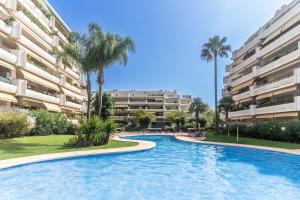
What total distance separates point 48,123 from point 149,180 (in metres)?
25.2

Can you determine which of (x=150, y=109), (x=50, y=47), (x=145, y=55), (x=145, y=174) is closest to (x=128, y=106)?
(x=150, y=109)

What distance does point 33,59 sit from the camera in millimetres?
40469

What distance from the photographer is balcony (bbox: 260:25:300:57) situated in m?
35.3

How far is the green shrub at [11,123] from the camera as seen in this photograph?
25.4 m

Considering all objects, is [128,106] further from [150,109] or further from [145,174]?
[145,174]

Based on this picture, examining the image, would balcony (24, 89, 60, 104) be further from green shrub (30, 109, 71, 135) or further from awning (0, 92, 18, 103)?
green shrub (30, 109, 71, 135)

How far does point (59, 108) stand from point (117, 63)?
22.0 m

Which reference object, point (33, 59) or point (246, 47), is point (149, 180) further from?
point (246, 47)

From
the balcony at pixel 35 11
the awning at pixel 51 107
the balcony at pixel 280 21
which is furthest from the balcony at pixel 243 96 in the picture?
the balcony at pixel 35 11

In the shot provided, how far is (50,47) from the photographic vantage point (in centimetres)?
4569

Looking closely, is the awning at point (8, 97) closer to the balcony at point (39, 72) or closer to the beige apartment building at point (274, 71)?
the balcony at point (39, 72)

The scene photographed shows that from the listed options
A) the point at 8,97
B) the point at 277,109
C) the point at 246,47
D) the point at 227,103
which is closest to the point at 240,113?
the point at 227,103

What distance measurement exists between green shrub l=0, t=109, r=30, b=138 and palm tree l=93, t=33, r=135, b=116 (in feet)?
23.6

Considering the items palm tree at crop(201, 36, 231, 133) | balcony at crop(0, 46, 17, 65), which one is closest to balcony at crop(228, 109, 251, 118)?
palm tree at crop(201, 36, 231, 133)
